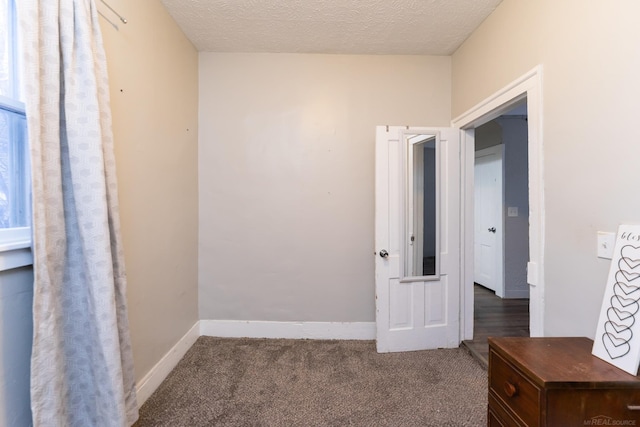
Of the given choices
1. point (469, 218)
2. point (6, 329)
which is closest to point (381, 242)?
point (469, 218)

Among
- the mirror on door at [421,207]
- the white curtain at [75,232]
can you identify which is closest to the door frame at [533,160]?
the mirror on door at [421,207]

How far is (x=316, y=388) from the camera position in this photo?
6.41 ft

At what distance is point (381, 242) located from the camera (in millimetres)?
2436

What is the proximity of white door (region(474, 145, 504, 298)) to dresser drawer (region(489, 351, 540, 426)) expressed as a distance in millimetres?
3331

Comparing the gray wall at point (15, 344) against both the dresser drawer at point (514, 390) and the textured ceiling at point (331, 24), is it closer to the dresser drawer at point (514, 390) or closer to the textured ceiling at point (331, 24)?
the dresser drawer at point (514, 390)

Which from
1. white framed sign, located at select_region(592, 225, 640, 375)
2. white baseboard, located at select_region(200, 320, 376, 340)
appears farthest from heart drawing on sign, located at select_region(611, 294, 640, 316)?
white baseboard, located at select_region(200, 320, 376, 340)

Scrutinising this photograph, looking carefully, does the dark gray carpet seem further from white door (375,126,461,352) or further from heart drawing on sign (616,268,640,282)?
heart drawing on sign (616,268,640,282)

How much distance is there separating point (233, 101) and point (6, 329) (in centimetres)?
224

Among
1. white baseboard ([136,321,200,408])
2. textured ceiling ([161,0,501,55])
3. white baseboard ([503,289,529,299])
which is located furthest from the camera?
white baseboard ([503,289,529,299])

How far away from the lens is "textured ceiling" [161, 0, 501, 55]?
1.99 metres

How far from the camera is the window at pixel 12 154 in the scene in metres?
1.07

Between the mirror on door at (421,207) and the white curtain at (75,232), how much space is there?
2131mm

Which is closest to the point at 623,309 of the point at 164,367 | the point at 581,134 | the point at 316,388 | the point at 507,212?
the point at 581,134

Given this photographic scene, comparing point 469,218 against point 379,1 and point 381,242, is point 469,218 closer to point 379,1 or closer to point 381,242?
point 381,242
